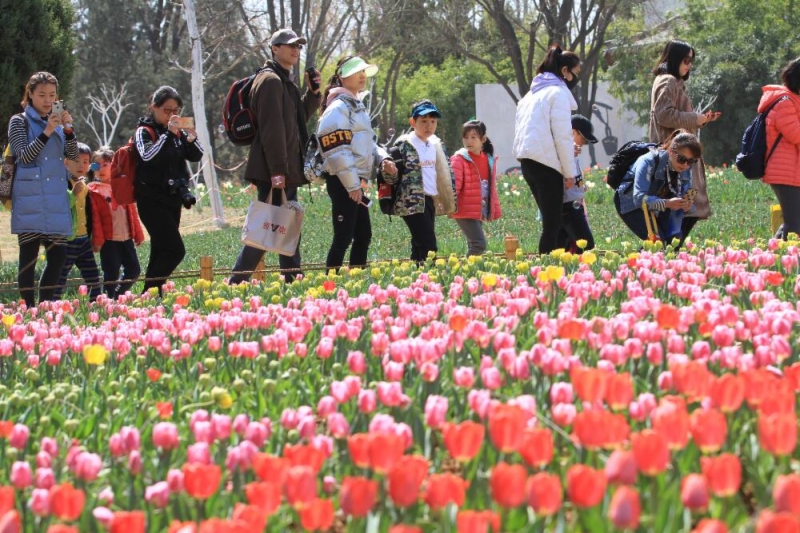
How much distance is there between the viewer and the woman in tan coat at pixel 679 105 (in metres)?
7.92

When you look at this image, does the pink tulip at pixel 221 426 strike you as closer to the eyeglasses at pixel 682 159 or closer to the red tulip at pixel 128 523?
the red tulip at pixel 128 523

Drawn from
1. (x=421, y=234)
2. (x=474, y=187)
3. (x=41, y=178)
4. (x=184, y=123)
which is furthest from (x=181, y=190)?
(x=474, y=187)

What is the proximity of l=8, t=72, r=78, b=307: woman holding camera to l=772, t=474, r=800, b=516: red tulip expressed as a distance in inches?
249

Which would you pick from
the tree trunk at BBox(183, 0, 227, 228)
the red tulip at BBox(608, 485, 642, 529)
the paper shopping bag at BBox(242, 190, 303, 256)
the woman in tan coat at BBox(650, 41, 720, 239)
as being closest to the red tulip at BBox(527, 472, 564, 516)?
the red tulip at BBox(608, 485, 642, 529)

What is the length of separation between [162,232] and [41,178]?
88cm

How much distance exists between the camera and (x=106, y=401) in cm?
299

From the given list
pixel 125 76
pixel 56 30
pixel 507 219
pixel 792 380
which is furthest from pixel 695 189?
pixel 125 76

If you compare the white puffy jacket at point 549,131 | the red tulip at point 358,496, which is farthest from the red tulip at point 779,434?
the white puffy jacket at point 549,131

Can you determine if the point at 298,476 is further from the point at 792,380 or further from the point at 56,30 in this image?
the point at 56,30

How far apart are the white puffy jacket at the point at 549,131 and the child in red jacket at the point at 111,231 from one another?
3.21m

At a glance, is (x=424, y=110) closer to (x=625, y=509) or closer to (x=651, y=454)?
(x=651, y=454)

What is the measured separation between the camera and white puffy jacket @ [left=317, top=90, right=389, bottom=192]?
730cm

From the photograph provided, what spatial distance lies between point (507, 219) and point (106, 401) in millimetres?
14950

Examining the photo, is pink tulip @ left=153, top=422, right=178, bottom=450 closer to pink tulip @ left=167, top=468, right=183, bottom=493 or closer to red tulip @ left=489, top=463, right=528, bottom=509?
pink tulip @ left=167, top=468, right=183, bottom=493
